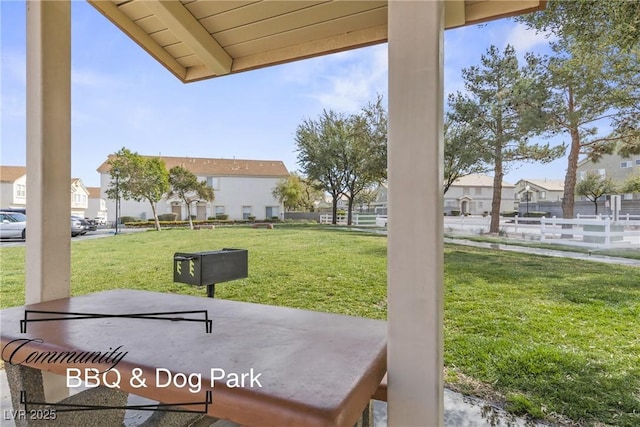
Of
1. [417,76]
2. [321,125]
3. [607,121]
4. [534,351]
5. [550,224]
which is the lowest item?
[534,351]

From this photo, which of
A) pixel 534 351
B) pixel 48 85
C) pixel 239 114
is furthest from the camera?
pixel 239 114

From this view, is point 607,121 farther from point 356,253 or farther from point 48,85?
point 48,85

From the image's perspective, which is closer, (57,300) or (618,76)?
(57,300)

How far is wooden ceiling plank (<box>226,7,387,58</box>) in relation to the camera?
1227 millimetres

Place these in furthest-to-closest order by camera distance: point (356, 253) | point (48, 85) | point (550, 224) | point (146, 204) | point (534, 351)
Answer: point (146, 204), point (550, 224), point (356, 253), point (534, 351), point (48, 85)

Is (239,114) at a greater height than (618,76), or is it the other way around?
(239,114)

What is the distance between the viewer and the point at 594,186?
9.27 meters

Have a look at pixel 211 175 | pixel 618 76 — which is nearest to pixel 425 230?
pixel 618 76

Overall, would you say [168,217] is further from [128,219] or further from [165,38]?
[165,38]

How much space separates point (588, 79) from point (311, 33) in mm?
5458

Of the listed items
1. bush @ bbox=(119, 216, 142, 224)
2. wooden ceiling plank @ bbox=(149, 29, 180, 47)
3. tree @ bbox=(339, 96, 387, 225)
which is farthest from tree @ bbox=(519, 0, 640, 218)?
bush @ bbox=(119, 216, 142, 224)

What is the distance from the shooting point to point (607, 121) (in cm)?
553

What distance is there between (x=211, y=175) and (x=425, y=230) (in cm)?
1691

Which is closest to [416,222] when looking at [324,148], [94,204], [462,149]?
[462,149]
